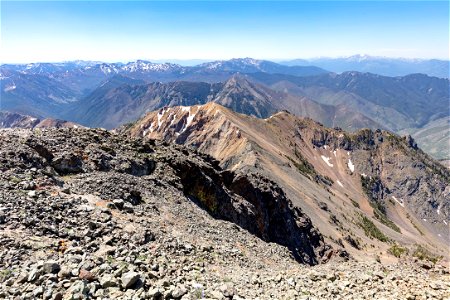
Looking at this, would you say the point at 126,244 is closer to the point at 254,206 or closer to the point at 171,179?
the point at 171,179

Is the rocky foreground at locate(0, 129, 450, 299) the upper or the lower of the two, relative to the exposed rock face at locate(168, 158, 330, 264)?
upper

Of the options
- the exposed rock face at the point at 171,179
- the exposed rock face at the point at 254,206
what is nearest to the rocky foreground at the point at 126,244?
the exposed rock face at the point at 171,179

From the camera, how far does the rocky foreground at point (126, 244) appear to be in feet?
53.2

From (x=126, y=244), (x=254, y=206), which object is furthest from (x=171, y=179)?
(x=126, y=244)

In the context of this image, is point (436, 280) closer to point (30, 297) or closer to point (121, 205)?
point (30, 297)

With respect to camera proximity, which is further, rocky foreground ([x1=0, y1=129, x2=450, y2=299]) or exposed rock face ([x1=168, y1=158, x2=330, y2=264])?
exposed rock face ([x1=168, y1=158, x2=330, y2=264])

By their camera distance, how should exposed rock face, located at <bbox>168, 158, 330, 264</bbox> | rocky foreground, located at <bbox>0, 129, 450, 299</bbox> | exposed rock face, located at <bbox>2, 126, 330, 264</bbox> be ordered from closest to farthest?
rocky foreground, located at <bbox>0, 129, 450, 299</bbox> → exposed rock face, located at <bbox>2, 126, 330, 264</bbox> → exposed rock face, located at <bbox>168, 158, 330, 264</bbox>

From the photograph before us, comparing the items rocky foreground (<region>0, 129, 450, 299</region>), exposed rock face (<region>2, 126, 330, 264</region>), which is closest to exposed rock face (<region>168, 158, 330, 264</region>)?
exposed rock face (<region>2, 126, 330, 264</region>)

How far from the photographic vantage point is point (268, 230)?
194 feet

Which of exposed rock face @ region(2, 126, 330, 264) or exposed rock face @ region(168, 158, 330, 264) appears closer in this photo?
exposed rock face @ region(2, 126, 330, 264)

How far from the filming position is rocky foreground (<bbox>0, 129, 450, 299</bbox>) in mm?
16219

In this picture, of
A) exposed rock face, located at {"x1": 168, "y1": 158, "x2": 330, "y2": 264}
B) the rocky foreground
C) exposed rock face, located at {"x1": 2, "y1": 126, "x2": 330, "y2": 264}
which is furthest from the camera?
exposed rock face, located at {"x1": 168, "y1": 158, "x2": 330, "y2": 264}

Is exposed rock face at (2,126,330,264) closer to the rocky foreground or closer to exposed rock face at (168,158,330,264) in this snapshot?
exposed rock face at (168,158,330,264)

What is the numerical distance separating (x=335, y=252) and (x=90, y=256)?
6077cm
